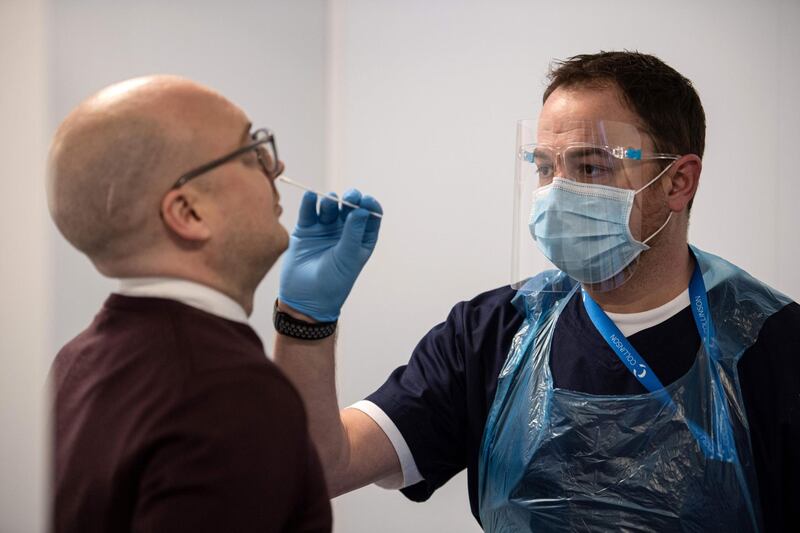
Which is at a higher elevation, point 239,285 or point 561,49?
point 561,49

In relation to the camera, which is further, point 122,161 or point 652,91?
point 652,91

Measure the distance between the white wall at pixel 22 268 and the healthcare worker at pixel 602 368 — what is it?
1221 millimetres

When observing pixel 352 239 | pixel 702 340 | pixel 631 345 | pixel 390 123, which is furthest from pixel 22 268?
pixel 702 340

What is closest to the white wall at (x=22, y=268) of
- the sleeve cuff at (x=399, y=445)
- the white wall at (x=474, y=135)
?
the white wall at (x=474, y=135)

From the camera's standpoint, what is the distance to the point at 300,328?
4.26 ft

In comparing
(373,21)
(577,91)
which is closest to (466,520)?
(577,91)

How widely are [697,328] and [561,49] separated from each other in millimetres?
1069

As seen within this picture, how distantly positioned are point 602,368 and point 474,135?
1086 millimetres

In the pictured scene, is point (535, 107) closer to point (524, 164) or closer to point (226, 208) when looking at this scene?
point (524, 164)

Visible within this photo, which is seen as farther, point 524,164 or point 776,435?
point 524,164

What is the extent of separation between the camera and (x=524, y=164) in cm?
157

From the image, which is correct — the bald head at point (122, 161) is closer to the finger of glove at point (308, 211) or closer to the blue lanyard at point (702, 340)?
the finger of glove at point (308, 211)

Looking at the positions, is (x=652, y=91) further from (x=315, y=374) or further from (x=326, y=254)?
(x=315, y=374)

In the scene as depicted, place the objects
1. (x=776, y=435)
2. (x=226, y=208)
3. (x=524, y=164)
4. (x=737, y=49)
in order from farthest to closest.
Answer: (x=737, y=49)
(x=524, y=164)
(x=776, y=435)
(x=226, y=208)
